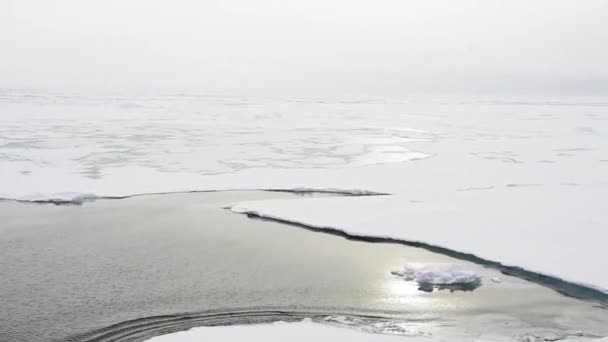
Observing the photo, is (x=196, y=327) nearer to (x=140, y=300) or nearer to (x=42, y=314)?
(x=140, y=300)

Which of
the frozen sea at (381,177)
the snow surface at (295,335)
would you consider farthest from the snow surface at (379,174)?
the snow surface at (295,335)

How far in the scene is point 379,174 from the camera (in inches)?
538

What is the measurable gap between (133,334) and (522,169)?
38.6ft

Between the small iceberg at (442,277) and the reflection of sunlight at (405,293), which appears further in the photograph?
the small iceberg at (442,277)

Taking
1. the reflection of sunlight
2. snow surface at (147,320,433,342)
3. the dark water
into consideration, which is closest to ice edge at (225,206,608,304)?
the dark water

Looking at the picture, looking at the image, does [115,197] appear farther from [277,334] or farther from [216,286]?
[277,334]

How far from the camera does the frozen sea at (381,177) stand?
808 cm

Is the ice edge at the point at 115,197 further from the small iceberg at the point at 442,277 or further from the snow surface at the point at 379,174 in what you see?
the small iceberg at the point at 442,277

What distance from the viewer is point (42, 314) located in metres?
5.61

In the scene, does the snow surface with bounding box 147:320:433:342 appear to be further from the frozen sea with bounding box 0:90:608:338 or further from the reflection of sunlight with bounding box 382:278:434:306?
the frozen sea with bounding box 0:90:608:338

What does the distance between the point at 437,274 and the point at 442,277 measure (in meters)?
0.08

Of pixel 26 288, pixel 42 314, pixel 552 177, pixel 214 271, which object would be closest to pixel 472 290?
pixel 214 271

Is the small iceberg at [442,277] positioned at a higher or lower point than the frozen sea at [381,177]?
lower

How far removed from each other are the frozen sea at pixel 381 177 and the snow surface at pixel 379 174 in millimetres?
34
